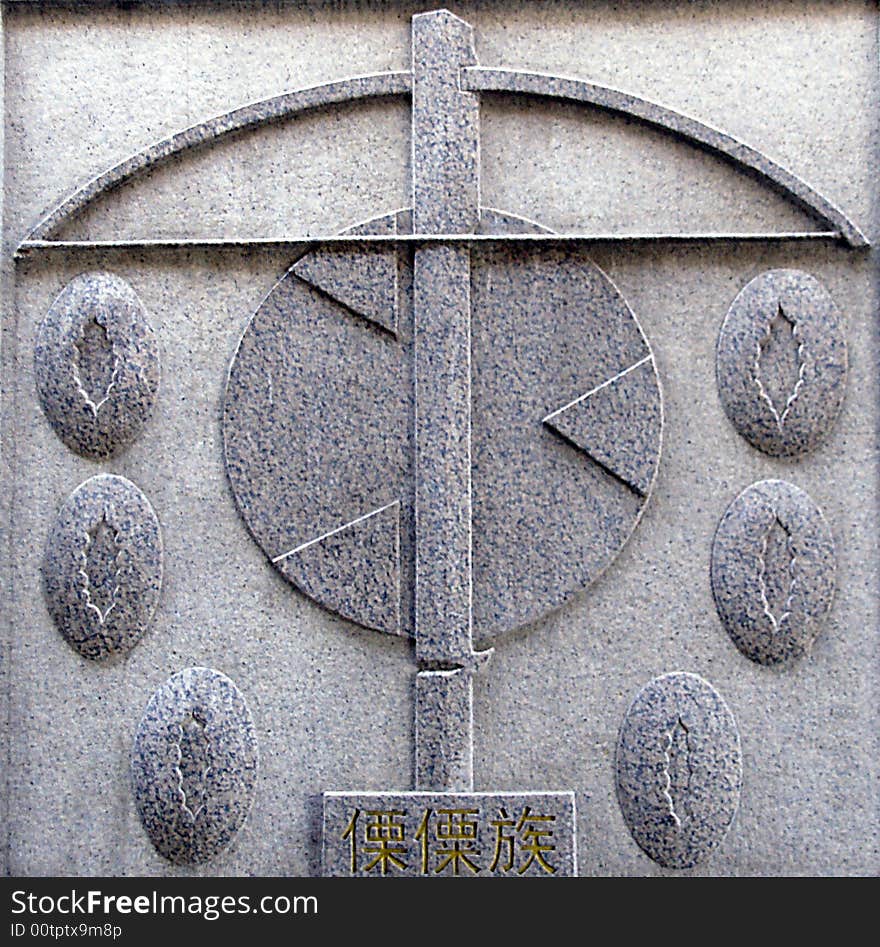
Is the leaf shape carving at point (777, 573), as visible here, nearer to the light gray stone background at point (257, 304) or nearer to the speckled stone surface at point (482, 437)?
the light gray stone background at point (257, 304)

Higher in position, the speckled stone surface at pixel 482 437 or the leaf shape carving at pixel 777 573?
the speckled stone surface at pixel 482 437

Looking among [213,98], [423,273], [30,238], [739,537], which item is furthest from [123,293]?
[739,537]

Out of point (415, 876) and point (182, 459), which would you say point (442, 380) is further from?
point (415, 876)

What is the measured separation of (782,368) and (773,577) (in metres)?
0.68

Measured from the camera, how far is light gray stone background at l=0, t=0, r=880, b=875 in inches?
155

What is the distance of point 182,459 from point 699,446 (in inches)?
67.2

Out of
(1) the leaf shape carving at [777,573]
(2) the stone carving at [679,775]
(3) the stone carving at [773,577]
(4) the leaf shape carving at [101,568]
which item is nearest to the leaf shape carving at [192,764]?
(4) the leaf shape carving at [101,568]

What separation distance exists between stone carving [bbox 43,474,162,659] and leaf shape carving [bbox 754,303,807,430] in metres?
2.05

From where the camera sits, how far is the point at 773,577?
393cm

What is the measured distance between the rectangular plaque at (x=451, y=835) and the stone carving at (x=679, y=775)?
0.74 ft

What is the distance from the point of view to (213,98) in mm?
4121

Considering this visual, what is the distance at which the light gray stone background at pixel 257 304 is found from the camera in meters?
3.94

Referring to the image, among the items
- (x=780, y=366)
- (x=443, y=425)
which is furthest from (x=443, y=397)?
(x=780, y=366)

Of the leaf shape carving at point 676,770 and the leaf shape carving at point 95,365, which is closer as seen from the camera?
the leaf shape carving at point 676,770
